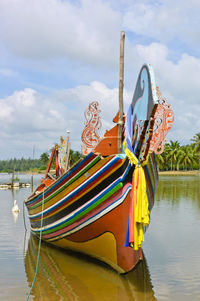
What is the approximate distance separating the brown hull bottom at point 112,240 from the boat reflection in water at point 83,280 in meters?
0.25

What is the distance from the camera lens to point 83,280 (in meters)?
6.09

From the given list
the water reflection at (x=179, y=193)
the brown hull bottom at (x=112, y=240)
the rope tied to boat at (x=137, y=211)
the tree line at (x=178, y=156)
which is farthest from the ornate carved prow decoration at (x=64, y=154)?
the tree line at (x=178, y=156)

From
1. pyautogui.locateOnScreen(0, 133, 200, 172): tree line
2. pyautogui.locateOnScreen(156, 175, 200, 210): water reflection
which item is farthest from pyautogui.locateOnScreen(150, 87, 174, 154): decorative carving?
pyautogui.locateOnScreen(0, 133, 200, 172): tree line

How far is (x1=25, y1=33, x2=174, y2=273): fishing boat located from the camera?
17.5ft

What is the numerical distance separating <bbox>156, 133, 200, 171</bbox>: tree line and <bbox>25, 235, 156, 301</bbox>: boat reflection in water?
52.9 m

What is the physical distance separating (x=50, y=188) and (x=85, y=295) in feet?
9.21

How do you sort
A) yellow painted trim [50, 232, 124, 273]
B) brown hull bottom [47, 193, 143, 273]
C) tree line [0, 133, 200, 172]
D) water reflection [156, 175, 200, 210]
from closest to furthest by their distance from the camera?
1. brown hull bottom [47, 193, 143, 273]
2. yellow painted trim [50, 232, 124, 273]
3. water reflection [156, 175, 200, 210]
4. tree line [0, 133, 200, 172]

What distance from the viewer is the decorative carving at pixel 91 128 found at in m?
8.34

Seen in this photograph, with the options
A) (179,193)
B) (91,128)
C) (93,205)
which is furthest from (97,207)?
(179,193)

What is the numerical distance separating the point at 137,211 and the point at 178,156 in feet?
190

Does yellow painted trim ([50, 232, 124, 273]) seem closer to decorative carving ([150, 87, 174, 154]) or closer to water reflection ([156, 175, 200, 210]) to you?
decorative carving ([150, 87, 174, 154])

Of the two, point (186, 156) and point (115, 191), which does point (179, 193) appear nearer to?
point (115, 191)

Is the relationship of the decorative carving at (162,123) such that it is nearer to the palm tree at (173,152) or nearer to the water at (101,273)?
the water at (101,273)

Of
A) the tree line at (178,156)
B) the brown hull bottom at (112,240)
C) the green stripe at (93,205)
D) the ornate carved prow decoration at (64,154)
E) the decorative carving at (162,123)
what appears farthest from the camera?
the tree line at (178,156)
